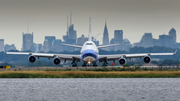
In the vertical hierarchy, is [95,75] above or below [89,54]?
below

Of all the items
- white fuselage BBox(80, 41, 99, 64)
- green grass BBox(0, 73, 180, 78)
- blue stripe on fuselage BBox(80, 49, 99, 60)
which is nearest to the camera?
green grass BBox(0, 73, 180, 78)

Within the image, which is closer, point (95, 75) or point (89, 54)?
point (95, 75)

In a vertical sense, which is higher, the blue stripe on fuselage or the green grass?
the blue stripe on fuselage

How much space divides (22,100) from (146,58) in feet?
219

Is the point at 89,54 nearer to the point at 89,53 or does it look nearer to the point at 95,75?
the point at 89,53

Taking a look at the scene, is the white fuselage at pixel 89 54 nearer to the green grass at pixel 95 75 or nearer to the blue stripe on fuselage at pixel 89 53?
the blue stripe on fuselage at pixel 89 53

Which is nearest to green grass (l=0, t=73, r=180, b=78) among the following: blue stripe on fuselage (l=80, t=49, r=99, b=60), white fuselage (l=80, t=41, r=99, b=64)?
blue stripe on fuselage (l=80, t=49, r=99, b=60)

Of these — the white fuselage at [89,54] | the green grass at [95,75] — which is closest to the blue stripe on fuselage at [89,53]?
the white fuselage at [89,54]

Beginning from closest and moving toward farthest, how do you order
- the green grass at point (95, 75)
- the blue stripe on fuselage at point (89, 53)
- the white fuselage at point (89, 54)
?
the green grass at point (95, 75)
the blue stripe on fuselage at point (89, 53)
the white fuselage at point (89, 54)

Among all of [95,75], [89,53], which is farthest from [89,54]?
[95,75]

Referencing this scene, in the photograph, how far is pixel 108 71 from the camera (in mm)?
86000

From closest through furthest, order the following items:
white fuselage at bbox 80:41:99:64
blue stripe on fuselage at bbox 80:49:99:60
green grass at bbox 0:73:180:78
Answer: green grass at bbox 0:73:180:78 → blue stripe on fuselage at bbox 80:49:99:60 → white fuselage at bbox 80:41:99:64

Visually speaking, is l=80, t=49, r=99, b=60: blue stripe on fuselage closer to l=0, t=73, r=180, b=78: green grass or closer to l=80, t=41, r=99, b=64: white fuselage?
l=80, t=41, r=99, b=64: white fuselage

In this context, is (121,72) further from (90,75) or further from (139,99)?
(139,99)
